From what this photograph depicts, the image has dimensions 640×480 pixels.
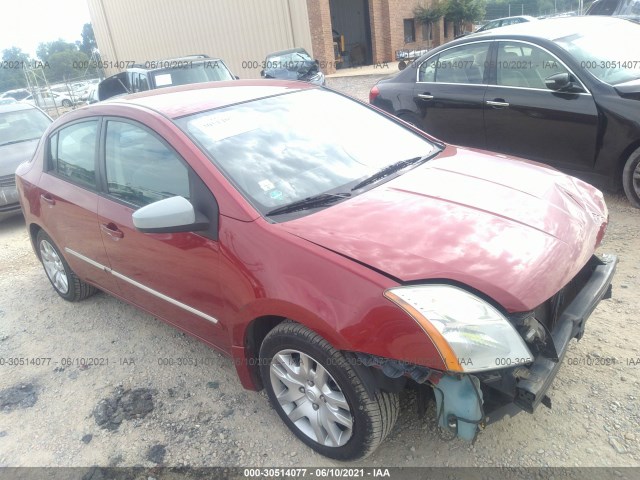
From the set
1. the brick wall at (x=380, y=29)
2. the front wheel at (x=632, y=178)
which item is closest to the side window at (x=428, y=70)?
the front wheel at (x=632, y=178)

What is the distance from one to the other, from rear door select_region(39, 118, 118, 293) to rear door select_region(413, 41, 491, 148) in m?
3.68

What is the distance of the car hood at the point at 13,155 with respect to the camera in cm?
664

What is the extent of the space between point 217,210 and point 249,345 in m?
0.69

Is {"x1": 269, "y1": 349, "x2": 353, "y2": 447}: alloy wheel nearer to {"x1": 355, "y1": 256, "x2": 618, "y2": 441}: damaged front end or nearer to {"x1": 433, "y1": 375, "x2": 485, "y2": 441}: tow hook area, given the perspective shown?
{"x1": 355, "y1": 256, "x2": 618, "y2": 441}: damaged front end

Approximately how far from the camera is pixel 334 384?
87.4 inches

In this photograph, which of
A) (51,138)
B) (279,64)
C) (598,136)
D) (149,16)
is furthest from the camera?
(149,16)

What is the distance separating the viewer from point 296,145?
9.27 feet

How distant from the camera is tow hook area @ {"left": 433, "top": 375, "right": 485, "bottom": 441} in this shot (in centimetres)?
196

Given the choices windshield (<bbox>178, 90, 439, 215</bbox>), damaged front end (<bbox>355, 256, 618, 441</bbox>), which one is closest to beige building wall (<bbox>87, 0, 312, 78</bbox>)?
windshield (<bbox>178, 90, 439, 215</bbox>)

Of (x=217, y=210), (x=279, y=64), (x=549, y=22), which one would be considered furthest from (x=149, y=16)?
(x=217, y=210)

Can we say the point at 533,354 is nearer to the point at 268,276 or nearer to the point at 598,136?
the point at 268,276

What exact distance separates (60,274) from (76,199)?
1.15m

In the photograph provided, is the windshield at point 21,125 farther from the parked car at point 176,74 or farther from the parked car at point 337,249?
the parked car at point 337,249

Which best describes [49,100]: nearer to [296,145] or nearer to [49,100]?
[49,100]
